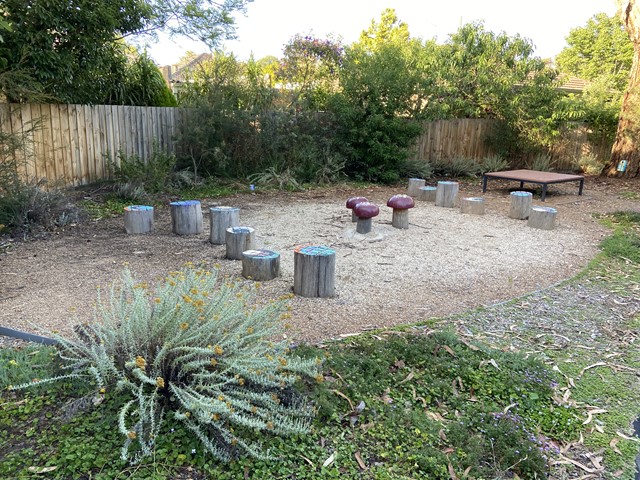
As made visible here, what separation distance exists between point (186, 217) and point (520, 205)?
5415mm

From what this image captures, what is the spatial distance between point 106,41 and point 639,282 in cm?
833

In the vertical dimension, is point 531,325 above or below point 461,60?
below

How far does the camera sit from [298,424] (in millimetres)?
2387

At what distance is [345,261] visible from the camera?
220 inches

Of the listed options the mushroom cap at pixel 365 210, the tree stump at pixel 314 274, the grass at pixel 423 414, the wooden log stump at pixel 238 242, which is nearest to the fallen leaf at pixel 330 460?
the grass at pixel 423 414

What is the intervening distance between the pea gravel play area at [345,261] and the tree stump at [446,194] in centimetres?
35

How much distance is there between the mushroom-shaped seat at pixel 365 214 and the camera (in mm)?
6434

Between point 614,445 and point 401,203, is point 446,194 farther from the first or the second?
point 614,445

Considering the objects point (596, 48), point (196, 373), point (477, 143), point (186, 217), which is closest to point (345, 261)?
point (186, 217)

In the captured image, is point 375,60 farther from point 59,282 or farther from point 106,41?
point 59,282

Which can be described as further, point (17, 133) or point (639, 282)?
point (17, 133)

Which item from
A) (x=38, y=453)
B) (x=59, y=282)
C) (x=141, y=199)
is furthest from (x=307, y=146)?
(x=38, y=453)

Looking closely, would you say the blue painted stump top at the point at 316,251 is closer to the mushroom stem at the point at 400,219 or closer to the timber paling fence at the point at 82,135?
the mushroom stem at the point at 400,219

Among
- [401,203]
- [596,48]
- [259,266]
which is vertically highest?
[596,48]
